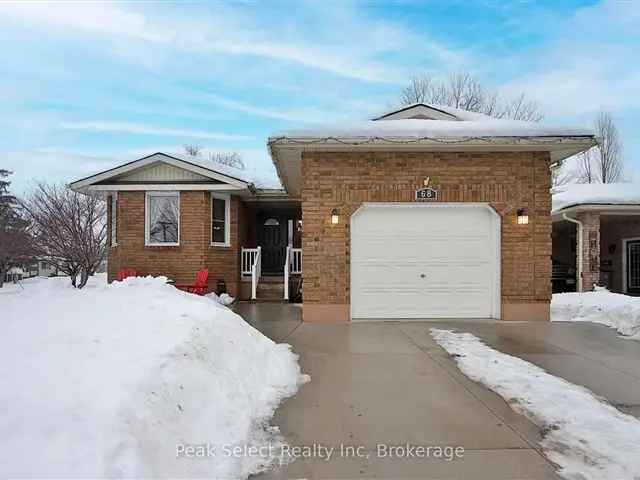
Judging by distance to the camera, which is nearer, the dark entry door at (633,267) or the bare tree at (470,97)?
the dark entry door at (633,267)

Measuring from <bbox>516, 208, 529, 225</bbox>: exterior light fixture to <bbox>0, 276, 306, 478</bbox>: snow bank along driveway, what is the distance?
19.6 feet

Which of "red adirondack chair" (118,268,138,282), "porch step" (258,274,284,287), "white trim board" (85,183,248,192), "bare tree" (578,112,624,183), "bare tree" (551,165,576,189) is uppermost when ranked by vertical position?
"bare tree" (578,112,624,183)

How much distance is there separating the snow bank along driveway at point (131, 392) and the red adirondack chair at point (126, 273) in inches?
301

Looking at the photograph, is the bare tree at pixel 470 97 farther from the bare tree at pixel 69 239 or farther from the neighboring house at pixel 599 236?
the bare tree at pixel 69 239

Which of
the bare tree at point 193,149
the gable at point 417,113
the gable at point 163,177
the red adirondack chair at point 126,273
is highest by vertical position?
the bare tree at point 193,149

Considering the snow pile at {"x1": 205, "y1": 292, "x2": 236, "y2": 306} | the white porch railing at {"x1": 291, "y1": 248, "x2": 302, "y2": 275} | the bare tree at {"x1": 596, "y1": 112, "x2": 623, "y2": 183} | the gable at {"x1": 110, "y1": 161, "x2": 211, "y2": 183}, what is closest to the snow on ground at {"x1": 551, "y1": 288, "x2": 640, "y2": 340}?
the white porch railing at {"x1": 291, "y1": 248, "x2": 302, "y2": 275}

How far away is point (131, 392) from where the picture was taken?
325 centimetres

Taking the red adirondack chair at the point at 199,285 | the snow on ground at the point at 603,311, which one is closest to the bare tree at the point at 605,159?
the snow on ground at the point at 603,311

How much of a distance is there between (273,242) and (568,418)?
14249 millimetres

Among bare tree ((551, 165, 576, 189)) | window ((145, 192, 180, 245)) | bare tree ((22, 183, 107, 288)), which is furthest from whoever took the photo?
bare tree ((551, 165, 576, 189))

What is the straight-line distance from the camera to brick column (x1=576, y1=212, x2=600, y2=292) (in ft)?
48.3

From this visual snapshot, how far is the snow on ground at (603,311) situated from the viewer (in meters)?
8.59

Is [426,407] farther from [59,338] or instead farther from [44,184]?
[44,184]

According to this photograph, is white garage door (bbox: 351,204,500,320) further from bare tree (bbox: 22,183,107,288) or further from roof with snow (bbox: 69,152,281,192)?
bare tree (bbox: 22,183,107,288)
